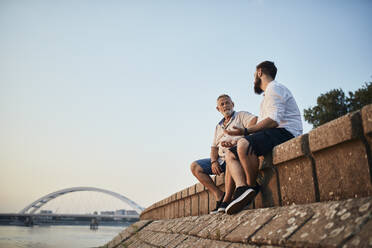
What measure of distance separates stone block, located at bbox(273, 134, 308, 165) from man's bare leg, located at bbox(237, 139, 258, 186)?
203 mm

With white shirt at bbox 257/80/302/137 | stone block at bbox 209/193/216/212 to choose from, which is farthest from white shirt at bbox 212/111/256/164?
white shirt at bbox 257/80/302/137

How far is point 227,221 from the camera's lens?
2621 millimetres

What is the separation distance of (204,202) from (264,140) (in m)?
1.97

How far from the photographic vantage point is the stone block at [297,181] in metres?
2.03

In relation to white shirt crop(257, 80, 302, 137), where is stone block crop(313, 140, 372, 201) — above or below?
below

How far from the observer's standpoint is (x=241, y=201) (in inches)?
101

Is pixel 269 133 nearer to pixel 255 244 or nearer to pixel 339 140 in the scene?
pixel 339 140

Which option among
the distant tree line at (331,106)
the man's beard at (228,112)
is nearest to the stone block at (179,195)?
the man's beard at (228,112)

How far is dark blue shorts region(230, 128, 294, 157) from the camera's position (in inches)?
101

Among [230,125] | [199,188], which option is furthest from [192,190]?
[230,125]

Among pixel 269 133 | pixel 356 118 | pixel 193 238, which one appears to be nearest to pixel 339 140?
pixel 356 118

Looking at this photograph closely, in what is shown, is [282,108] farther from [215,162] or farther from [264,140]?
[215,162]

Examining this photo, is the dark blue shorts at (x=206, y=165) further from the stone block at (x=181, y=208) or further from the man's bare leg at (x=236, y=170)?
the stone block at (x=181, y=208)

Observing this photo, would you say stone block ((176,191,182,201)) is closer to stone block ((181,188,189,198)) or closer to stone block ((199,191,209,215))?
stone block ((181,188,189,198))
